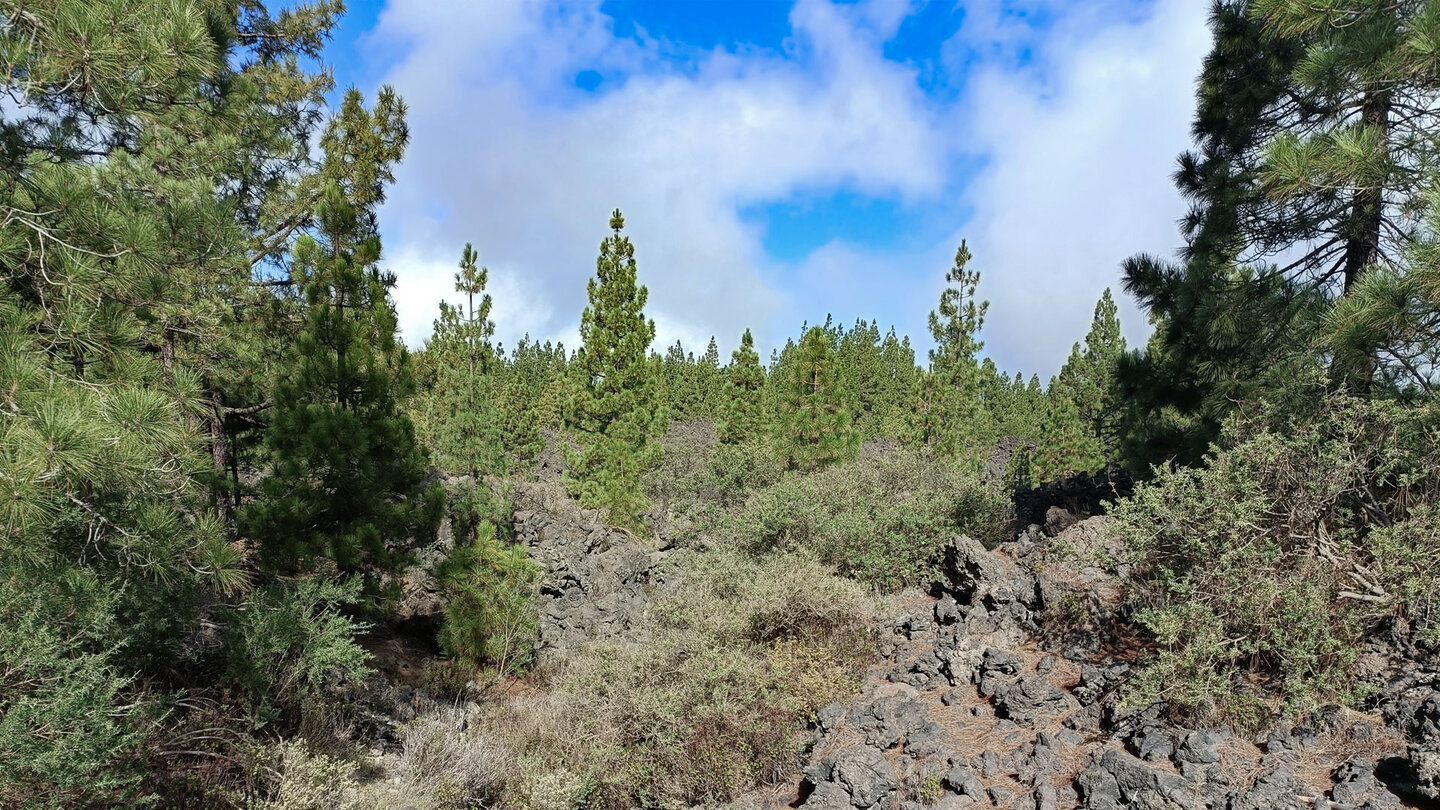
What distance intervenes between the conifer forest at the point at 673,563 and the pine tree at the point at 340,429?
50mm

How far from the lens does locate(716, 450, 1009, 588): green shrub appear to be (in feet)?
33.1

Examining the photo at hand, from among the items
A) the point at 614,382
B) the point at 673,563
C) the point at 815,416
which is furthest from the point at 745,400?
the point at 673,563

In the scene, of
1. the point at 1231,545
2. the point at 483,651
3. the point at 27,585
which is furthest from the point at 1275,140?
the point at 483,651

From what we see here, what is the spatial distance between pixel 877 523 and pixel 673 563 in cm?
408

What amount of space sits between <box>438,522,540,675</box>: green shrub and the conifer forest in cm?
7

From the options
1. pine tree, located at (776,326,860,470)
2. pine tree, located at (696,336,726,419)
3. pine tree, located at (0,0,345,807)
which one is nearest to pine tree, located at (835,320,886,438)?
pine tree, located at (696,336,726,419)

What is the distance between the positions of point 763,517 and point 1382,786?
7.89m

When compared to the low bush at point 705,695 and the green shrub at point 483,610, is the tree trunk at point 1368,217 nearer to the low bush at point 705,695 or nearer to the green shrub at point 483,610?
the low bush at point 705,695

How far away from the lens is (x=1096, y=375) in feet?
108

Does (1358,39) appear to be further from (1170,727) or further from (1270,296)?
(1170,727)

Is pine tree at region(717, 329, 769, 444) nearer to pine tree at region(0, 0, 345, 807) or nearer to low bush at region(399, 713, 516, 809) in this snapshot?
low bush at region(399, 713, 516, 809)

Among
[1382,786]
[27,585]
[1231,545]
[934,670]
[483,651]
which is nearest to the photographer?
[1382,786]

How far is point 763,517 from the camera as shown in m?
11.2

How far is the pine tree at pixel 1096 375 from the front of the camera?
→ 3030 centimetres
